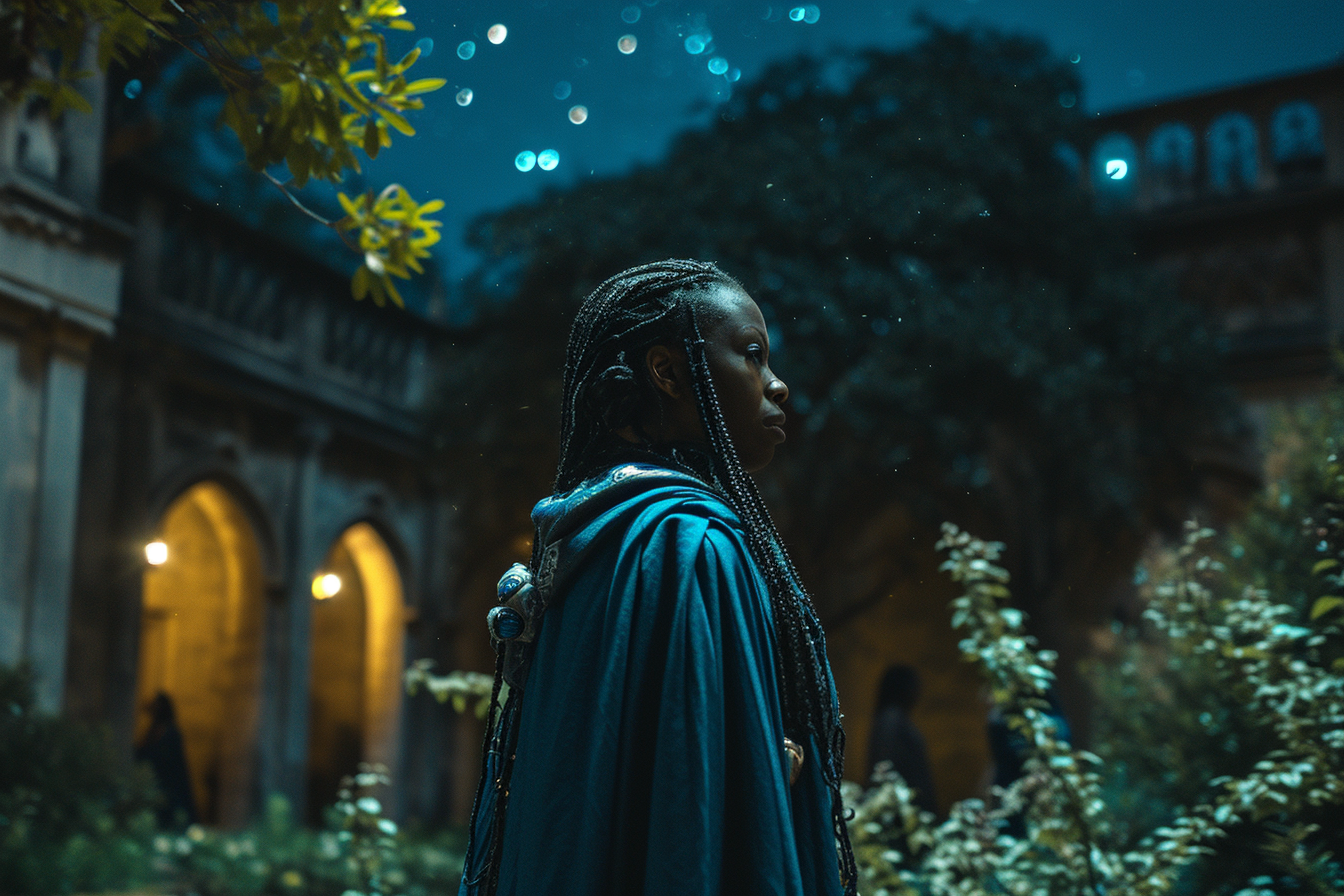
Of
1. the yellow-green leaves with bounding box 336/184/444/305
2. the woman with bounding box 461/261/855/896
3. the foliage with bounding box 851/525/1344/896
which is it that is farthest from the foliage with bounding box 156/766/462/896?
the woman with bounding box 461/261/855/896

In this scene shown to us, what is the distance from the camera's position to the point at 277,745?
31.5ft

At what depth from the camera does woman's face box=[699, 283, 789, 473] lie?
69.2 inches

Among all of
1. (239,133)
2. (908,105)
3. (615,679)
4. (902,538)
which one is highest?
(908,105)

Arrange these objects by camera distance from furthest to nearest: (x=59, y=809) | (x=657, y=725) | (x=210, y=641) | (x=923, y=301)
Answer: (x=210, y=641) → (x=923, y=301) → (x=59, y=809) → (x=657, y=725)

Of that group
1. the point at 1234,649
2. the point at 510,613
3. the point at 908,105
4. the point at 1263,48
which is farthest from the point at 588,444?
the point at 1263,48

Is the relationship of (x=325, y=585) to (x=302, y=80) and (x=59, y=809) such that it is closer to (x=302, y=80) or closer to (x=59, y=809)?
(x=59, y=809)

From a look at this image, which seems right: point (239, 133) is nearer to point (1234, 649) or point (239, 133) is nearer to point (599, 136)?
point (1234, 649)

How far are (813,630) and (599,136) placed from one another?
21.2ft

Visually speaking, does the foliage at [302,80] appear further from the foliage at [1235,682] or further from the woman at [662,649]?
the foliage at [1235,682]

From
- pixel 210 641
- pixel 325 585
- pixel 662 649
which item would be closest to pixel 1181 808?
pixel 662 649

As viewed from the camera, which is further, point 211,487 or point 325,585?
point 325,585

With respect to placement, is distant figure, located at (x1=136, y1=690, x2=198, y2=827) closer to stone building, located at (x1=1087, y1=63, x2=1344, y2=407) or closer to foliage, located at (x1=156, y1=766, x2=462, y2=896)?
foliage, located at (x1=156, y1=766, x2=462, y2=896)

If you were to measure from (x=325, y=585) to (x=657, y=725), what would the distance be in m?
9.56

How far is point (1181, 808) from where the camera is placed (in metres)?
3.90
